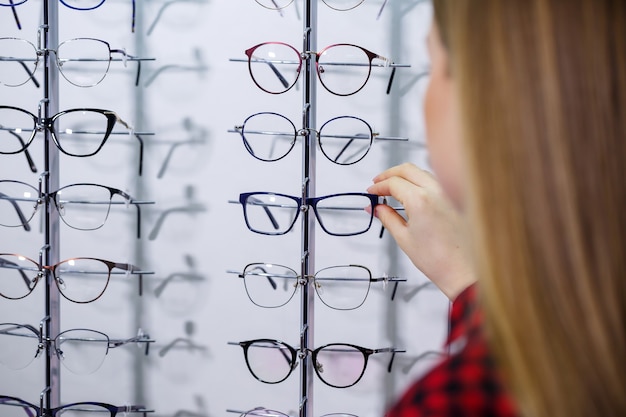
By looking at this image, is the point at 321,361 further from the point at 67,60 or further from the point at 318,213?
the point at 67,60

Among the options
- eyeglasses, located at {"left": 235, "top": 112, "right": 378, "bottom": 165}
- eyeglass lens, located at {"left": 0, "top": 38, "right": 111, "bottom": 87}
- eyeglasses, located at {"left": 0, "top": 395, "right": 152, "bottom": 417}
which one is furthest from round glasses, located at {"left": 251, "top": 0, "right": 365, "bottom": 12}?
eyeglasses, located at {"left": 0, "top": 395, "right": 152, "bottom": 417}

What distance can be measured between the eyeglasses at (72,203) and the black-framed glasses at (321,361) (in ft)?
1.21

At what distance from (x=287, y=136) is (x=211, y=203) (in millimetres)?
230

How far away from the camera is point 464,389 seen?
0.33 metres

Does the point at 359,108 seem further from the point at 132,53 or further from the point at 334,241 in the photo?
the point at 132,53

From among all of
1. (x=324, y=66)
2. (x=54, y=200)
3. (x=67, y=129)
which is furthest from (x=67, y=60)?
(x=324, y=66)

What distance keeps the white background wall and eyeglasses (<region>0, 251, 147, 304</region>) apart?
54 mm

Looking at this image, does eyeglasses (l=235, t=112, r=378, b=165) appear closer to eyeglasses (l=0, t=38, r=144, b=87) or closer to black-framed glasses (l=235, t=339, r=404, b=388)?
eyeglasses (l=0, t=38, r=144, b=87)

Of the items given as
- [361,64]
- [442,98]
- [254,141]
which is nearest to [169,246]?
[254,141]

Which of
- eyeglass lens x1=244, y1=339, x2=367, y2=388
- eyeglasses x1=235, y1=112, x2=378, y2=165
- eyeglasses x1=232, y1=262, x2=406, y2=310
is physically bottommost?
eyeglass lens x1=244, y1=339, x2=367, y2=388

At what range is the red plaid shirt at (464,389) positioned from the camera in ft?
1.09

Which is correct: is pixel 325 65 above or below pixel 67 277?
above

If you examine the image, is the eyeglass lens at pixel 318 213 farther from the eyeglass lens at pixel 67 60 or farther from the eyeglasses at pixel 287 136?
the eyeglass lens at pixel 67 60

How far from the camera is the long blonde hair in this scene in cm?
32
